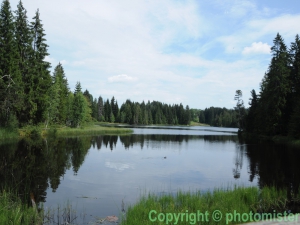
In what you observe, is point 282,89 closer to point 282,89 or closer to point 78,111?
point 282,89

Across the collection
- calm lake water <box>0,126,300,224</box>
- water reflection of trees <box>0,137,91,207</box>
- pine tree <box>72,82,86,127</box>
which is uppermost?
pine tree <box>72,82,86,127</box>

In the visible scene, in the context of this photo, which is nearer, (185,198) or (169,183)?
(185,198)

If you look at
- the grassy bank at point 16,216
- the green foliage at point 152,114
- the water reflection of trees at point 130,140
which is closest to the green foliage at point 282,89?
the water reflection of trees at point 130,140

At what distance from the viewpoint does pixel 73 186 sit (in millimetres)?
15266

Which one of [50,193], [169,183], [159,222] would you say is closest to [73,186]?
[50,193]

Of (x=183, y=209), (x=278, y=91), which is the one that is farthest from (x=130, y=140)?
(x=183, y=209)

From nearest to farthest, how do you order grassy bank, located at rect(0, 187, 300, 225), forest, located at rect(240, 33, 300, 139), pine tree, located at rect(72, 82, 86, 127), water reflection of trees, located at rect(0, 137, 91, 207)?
1. grassy bank, located at rect(0, 187, 300, 225)
2. water reflection of trees, located at rect(0, 137, 91, 207)
3. forest, located at rect(240, 33, 300, 139)
4. pine tree, located at rect(72, 82, 86, 127)

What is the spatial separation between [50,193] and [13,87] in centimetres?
2449

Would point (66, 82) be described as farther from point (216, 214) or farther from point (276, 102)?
point (216, 214)

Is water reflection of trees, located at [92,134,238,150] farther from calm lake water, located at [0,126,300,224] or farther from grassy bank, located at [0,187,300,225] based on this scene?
grassy bank, located at [0,187,300,225]

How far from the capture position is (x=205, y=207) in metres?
9.28

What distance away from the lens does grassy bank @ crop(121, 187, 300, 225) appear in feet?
26.6

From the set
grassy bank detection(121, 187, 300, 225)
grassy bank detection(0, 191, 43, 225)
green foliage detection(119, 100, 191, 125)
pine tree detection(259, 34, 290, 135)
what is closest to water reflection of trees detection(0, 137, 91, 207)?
grassy bank detection(0, 191, 43, 225)

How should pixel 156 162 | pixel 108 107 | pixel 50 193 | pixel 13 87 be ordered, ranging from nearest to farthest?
pixel 50 193 → pixel 156 162 → pixel 13 87 → pixel 108 107
